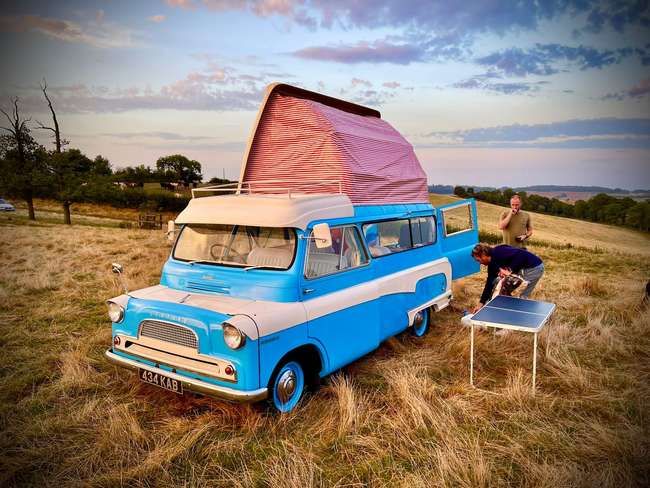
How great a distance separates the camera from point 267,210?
17.2ft

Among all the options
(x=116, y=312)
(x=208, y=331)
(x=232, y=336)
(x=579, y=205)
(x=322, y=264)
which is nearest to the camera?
(x=232, y=336)

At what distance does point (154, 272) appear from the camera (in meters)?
13.1

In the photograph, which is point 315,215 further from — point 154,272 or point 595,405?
point 154,272

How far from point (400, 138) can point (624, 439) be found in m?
6.94

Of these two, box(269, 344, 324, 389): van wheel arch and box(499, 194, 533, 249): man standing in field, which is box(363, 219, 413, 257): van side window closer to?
box(269, 344, 324, 389): van wheel arch

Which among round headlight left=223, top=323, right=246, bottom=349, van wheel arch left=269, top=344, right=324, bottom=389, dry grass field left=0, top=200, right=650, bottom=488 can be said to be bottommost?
dry grass field left=0, top=200, right=650, bottom=488

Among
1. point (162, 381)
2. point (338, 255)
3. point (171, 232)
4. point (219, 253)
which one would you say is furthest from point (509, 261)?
point (162, 381)

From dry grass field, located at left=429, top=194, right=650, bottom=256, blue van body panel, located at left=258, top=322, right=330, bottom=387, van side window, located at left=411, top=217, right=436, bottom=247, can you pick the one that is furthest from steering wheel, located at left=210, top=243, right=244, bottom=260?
dry grass field, located at left=429, top=194, right=650, bottom=256

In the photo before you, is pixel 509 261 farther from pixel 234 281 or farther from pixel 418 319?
pixel 234 281

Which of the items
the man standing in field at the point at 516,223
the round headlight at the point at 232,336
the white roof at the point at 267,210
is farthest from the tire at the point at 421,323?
the round headlight at the point at 232,336

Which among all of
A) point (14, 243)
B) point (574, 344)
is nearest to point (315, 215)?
point (574, 344)

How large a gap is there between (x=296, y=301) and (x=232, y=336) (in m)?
0.92

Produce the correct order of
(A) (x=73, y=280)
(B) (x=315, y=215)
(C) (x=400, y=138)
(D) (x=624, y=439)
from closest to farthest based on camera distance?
1. (D) (x=624, y=439)
2. (B) (x=315, y=215)
3. (C) (x=400, y=138)
4. (A) (x=73, y=280)

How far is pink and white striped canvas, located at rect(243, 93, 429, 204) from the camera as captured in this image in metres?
7.28
